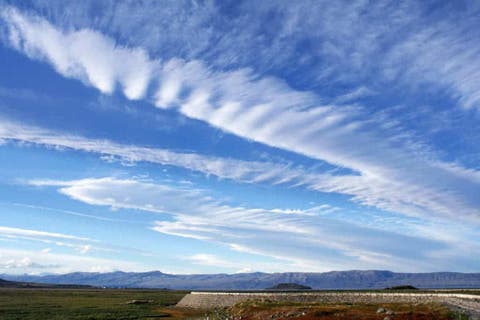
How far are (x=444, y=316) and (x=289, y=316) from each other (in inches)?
945

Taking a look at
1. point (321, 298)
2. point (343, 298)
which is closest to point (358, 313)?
point (343, 298)

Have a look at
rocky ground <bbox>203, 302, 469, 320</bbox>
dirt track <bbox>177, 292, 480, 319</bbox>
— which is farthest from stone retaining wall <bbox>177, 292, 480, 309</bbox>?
rocky ground <bbox>203, 302, 469, 320</bbox>

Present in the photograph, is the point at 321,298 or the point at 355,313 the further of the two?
the point at 321,298

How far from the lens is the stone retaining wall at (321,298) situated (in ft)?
258

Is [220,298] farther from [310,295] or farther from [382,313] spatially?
[382,313]

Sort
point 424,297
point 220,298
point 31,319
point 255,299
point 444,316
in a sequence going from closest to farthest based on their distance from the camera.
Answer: point 444,316 → point 424,297 → point 31,319 → point 255,299 → point 220,298

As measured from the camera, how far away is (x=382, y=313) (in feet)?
217

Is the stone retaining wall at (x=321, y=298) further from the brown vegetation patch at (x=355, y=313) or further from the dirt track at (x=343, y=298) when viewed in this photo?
the brown vegetation patch at (x=355, y=313)

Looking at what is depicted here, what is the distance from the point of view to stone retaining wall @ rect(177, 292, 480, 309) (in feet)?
258

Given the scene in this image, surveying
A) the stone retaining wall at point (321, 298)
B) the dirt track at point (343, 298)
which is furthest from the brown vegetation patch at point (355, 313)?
the stone retaining wall at point (321, 298)

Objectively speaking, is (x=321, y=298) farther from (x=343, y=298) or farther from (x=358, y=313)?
(x=358, y=313)

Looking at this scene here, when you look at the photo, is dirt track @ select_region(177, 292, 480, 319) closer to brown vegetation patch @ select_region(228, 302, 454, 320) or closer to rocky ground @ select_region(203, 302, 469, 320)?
rocky ground @ select_region(203, 302, 469, 320)

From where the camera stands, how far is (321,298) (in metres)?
102

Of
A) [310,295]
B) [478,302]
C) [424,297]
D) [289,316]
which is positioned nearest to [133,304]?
[310,295]
